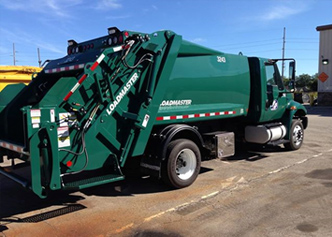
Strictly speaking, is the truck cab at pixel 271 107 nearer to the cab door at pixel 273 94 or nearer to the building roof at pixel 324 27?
the cab door at pixel 273 94

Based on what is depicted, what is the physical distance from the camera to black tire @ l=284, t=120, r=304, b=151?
29.3 feet

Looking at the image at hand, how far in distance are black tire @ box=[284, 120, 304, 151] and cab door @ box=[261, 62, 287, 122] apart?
0.54 meters

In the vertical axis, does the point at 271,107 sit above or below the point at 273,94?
below

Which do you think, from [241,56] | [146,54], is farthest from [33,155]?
[241,56]

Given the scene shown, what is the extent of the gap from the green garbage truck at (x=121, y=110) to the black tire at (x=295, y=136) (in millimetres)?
2440

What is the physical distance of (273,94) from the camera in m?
8.34

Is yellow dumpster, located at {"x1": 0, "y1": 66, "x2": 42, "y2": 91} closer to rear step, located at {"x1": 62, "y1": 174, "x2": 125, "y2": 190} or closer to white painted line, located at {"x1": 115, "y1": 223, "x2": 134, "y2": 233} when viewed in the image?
rear step, located at {"x1": 62, "y1": 174, "x2": 125, "y2": 190}

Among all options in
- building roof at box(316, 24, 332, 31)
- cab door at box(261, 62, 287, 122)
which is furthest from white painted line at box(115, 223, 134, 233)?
building roof at box(316, 24, 332, 31)

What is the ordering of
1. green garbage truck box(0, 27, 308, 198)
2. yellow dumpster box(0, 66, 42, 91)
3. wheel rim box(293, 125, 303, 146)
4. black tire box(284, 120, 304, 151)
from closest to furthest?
green garbage truck box(0, 27, 308, 198), black tire box(284, 120, 304, 151), wheel rim box(293, 125, 303, 146), yellow dumpster box(0, 66, 42, 91)

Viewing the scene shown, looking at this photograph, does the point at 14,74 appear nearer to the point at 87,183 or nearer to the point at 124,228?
the point at 87,183

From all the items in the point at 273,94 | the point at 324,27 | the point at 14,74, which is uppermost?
the point at 324,27

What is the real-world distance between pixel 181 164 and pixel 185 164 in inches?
3.6

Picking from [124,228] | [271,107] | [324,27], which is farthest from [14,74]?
[324,27]

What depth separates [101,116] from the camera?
4.85 metres
